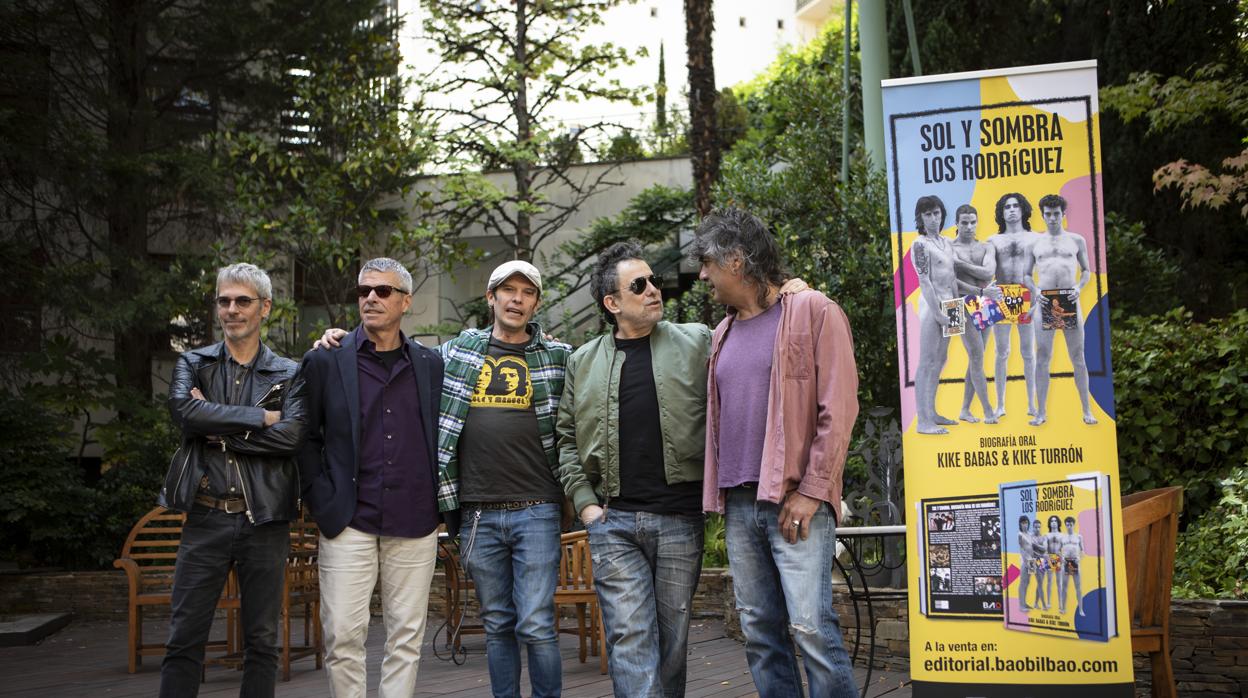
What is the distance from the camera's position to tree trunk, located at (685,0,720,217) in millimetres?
13992

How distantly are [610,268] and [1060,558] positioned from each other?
2.03 meters

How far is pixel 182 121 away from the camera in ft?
49.5

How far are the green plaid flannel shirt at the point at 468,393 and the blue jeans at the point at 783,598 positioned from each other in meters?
0.92

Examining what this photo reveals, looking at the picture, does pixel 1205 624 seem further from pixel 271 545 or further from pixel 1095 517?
pixel 271 545

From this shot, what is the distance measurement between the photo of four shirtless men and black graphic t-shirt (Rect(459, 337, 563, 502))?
5.01 feet

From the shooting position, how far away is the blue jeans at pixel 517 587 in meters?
4.61

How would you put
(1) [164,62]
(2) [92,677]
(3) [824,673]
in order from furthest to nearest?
(1) [164,62] → (2) [92,677] → (3) [824,673]

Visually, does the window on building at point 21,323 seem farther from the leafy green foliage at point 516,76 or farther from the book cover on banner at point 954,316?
the book cover on banner at point 954,316

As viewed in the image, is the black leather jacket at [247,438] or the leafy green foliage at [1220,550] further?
the leafy green foliage at [1220,550]

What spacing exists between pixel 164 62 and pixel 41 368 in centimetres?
428

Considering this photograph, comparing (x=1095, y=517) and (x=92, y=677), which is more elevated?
(x=1095, y=517)

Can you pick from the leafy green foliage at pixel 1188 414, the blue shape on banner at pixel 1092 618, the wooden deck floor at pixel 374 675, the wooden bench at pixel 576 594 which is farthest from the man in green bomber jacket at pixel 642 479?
the leafy green foliage at pixel 1188 414

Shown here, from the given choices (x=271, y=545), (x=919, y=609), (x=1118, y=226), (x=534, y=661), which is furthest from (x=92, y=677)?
(x=1118, y=226)

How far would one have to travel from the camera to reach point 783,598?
4172 mm
